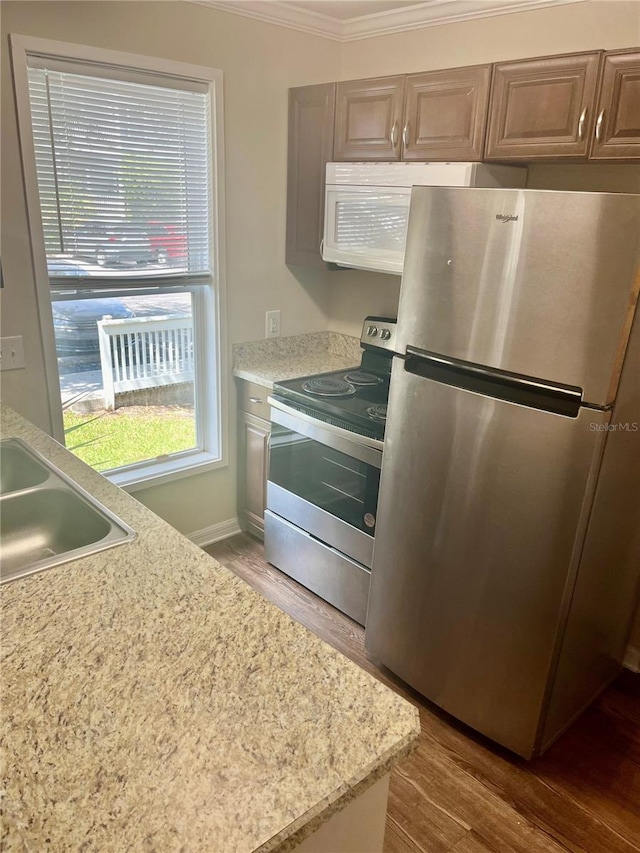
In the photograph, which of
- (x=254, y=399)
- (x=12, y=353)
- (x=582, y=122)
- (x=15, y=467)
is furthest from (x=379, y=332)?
(x=15, y=467)

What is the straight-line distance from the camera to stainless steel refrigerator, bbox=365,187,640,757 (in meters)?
1.59

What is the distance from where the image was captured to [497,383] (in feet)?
5.90

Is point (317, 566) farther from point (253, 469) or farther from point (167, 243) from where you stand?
point (167, 243)

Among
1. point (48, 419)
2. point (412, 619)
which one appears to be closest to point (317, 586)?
point (412, 619)

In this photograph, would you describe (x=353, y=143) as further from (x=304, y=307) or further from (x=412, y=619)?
(x=412, y=619)

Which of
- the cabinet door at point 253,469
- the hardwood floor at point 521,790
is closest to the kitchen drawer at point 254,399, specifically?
the cabinet door at point 253,469

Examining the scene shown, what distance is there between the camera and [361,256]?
267 centimetres

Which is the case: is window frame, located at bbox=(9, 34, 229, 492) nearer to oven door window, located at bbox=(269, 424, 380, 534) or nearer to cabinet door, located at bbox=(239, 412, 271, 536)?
cabinet door, located at bbox=(239, 412, 271, 536)

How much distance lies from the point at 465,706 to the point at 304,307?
2.04 meters

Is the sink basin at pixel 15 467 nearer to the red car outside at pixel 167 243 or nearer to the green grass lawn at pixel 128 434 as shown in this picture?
the green grass lawn at pixel 128 434

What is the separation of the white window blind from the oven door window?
2.91ft

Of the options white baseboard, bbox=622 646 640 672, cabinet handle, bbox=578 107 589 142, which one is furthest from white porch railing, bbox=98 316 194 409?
white baseboard, bbox=622 646 640 672

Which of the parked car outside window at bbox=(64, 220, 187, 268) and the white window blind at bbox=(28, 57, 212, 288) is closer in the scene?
the white window blind at bbox=(28, 57, 212, 288)

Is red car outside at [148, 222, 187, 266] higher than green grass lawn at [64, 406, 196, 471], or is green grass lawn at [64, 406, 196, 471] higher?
red car outside at [148, 222, 187, 266]
